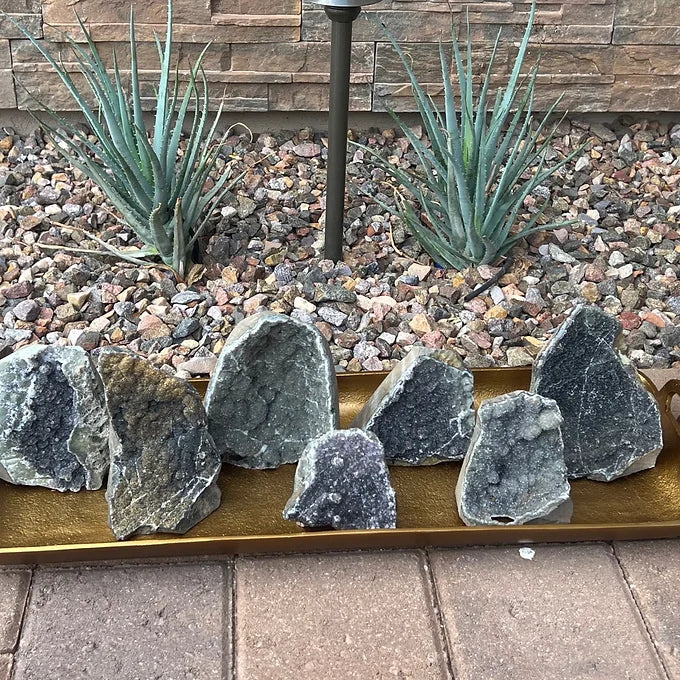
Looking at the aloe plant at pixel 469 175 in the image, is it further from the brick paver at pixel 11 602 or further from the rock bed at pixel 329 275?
the brick paver at pixel 11 602

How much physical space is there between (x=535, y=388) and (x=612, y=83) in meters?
1.62

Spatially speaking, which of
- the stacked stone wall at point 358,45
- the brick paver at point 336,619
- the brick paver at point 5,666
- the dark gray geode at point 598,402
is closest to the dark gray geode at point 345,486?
the brick paver at point 336,619

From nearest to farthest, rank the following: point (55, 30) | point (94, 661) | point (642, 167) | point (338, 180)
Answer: point (94, 661) < point (338, 180) < point (55, 30) < point (642, 167)

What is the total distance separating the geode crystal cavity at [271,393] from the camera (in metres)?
1.64

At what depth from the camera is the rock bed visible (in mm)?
2227

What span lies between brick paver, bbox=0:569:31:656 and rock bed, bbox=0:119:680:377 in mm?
596

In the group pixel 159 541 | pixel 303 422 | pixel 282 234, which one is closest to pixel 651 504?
pixel 303 422

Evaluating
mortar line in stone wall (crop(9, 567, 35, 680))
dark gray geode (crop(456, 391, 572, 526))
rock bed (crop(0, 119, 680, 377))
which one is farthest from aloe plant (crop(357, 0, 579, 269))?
mortar line in stone wall (crop(9, 567, 35, 680))

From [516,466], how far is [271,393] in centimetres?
46

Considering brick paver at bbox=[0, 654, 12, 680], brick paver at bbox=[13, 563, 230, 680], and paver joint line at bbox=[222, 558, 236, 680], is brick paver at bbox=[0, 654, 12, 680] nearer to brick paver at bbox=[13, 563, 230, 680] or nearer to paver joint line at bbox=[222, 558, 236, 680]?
brick paver at bbox=[13, 563, 230, 680]

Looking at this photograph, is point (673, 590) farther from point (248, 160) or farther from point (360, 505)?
point (248, 160)

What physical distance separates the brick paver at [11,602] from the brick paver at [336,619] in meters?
0.36

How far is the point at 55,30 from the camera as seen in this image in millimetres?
2725

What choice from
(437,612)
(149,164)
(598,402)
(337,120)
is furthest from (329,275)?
(437,612)
